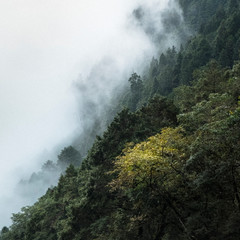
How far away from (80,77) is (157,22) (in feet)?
228

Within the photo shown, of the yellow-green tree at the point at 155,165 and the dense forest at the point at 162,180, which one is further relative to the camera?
the yellow-green tree at the point at 155,165

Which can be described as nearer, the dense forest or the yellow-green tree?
the dense forest

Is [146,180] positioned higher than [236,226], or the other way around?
[146,180]

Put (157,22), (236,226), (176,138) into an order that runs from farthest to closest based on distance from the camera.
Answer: (157,22), (176,138), (236,226)

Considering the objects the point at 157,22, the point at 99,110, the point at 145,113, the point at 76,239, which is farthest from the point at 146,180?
the point at 157,22

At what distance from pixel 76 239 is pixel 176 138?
14924 millimetres

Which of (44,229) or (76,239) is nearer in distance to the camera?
(76,239)

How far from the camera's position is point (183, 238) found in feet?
45.0

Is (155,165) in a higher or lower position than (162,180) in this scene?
higher

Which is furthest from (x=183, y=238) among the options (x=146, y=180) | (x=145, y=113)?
(x=145, y=113)

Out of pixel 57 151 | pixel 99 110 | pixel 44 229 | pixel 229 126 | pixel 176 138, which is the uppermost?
pixel 57 151

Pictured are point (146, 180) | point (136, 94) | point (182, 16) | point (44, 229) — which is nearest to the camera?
point (146, 180)

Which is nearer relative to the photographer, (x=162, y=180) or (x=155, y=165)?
(x=155, y=165)

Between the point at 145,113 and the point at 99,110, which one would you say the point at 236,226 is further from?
the point at 99,110
